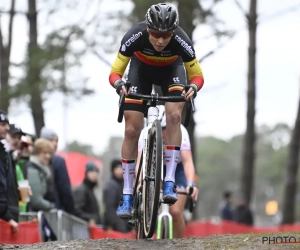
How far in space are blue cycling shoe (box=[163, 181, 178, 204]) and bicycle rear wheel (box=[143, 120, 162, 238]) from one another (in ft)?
0.47

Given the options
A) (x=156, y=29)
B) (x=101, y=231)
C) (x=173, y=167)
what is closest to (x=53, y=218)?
(x=101, y=231)

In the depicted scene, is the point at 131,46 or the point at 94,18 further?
the point at 94,18

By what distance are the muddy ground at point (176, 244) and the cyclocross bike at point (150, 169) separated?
396 millimetres

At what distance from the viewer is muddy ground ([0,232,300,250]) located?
8.34 m

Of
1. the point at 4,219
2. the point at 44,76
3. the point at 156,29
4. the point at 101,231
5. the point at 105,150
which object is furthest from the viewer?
the point at 105,150

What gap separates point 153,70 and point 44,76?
36.5ft

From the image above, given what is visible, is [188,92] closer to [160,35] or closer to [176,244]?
[160,35]

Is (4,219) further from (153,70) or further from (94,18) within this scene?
(94,18)

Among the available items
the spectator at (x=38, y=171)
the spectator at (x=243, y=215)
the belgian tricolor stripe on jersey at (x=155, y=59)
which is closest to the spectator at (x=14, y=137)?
the spectator at (x=38, y=171)

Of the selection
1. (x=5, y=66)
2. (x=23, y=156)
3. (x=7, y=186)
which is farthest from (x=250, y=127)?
(x=7, y=186)

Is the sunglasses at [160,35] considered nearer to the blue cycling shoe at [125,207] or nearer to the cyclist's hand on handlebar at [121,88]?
the cyclist's hand on handlebar at [121,88]

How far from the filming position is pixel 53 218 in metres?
12.8

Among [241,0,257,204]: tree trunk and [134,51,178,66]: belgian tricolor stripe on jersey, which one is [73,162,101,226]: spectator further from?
[241,0,257,204]: tree trunk

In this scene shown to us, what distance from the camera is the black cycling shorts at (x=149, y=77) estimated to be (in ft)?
31.7
